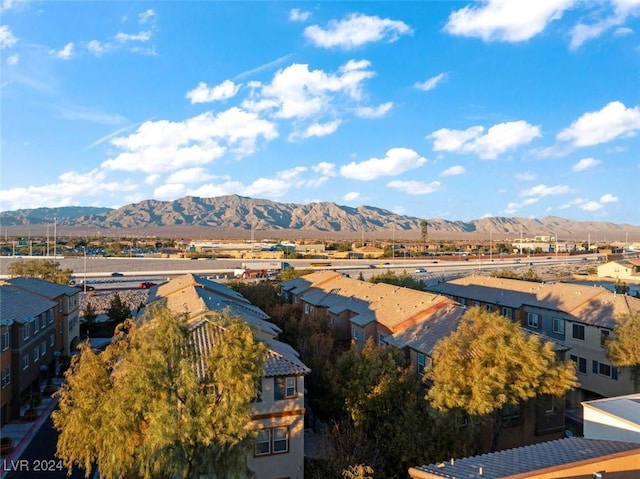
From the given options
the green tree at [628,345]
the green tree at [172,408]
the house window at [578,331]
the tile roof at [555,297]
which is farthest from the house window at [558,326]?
the green tree at [172,408]

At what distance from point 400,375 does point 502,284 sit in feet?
85.6

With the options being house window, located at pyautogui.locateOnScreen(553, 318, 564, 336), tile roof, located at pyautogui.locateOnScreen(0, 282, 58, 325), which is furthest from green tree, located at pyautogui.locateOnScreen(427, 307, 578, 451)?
tile roof, located at pyautogui.locateOnScreen(0, 282, 58, 325)

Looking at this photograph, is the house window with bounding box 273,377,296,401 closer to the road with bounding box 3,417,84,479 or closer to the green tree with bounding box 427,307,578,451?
the green tree with bounding box 427,307,578,451

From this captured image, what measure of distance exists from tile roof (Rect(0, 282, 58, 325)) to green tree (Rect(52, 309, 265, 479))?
1530cm

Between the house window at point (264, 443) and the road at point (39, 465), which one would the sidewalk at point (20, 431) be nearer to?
the road at point (39, 465)

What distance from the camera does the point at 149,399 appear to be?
1288 cm

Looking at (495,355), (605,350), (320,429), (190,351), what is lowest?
(320,429)

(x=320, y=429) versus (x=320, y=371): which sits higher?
(x=320, y=371)

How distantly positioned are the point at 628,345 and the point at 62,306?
122 ft

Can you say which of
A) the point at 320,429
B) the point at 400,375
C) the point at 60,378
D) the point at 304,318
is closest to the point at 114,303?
the point at 60,378

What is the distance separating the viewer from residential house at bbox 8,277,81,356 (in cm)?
3353

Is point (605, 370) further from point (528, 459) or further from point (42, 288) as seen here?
point (42, 288)

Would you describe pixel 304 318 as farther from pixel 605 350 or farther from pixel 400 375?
pixel 605 350

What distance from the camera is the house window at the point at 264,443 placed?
17.8 m
